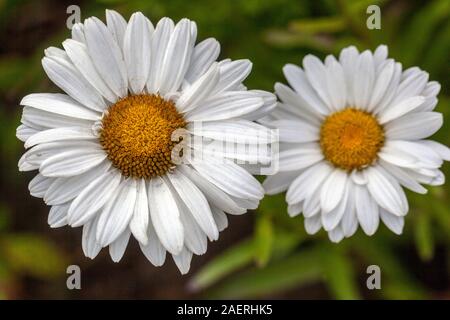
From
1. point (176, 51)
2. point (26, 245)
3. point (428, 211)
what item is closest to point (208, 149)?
point (176, 51)

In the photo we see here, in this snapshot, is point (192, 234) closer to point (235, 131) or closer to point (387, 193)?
point (235, 131)

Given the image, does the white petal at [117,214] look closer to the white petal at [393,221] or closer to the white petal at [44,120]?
the white petal at [44,120]

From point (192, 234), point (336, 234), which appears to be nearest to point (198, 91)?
point (192, 234)

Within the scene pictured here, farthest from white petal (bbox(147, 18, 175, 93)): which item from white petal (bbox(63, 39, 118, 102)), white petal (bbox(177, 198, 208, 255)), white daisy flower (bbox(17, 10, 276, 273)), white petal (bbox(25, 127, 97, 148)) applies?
white petal (bbox(177, 198, 208, 255))

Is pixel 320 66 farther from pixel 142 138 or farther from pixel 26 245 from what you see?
pixel 26 245

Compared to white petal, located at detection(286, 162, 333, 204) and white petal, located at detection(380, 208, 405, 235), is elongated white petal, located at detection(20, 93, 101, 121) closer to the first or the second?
white petal, located at detection(286, 162, 333, 204)

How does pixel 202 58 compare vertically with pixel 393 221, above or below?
above
